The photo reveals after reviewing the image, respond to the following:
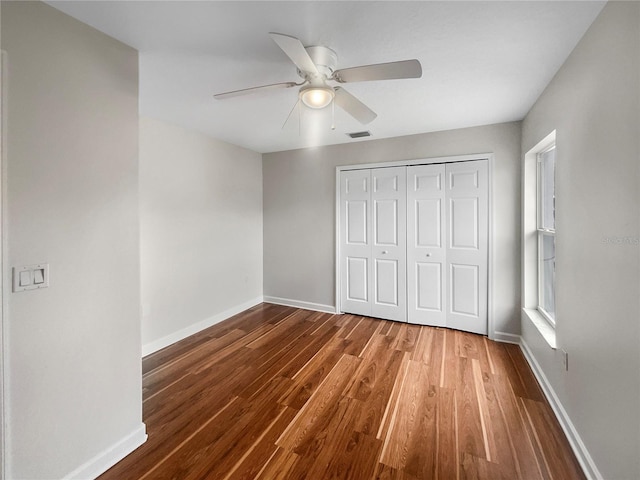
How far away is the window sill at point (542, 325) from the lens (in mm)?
2161

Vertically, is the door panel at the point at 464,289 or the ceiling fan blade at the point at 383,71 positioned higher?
the ceiling fan blade at the point at 383,71

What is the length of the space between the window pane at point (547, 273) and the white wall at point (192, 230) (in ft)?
11.9

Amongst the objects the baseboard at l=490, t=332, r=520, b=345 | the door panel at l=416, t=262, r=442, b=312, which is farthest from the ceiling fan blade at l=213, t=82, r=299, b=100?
the baseboard at l=490, t=332, r=520, b=345

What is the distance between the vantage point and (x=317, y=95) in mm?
1697

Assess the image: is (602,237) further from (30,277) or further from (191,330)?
(191,330)

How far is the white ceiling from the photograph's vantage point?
1.39 meters

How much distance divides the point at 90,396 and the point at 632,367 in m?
2.56

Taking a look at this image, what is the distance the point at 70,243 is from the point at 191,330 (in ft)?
7.24

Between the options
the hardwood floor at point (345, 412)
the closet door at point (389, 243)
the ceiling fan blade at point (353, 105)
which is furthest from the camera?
the closet door at point (389, 243)

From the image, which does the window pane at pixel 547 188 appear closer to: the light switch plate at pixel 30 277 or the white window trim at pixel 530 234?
the white window trim at pixel 530 234

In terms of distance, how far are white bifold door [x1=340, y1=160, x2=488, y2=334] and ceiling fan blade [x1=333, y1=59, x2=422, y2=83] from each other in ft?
7.11

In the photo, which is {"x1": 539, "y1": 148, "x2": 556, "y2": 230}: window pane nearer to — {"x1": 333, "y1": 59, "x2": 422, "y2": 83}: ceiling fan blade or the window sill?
the window sill

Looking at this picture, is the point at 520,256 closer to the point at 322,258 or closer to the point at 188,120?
the point at 322,258

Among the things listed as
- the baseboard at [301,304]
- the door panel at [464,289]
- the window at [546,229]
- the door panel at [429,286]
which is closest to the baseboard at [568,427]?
A: the window at [546,229]
